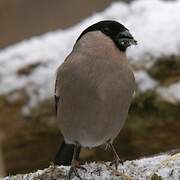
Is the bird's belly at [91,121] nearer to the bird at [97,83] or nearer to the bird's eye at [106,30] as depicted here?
the bird at [97,83]

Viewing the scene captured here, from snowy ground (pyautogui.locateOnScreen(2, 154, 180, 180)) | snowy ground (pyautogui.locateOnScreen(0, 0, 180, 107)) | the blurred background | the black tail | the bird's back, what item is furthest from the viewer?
snowy ground (pyautogui.locateOnScreen(0, 0, 180, 107))

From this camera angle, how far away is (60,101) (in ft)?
11.3

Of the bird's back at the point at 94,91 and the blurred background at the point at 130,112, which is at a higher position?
the bird's back at the point at 94,91

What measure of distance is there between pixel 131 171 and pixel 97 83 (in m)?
0.47

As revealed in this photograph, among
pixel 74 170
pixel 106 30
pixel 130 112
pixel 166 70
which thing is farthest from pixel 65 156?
pixel 166 70

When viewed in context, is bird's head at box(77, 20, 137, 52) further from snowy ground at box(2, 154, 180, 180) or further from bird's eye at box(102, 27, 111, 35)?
snowy ground at box(2, 154, 180, 180)

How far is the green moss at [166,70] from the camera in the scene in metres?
5.38

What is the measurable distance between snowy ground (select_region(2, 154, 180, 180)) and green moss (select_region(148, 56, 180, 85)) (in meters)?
2.23

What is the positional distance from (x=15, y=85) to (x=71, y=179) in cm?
269

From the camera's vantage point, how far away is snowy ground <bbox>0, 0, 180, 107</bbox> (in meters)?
5.49

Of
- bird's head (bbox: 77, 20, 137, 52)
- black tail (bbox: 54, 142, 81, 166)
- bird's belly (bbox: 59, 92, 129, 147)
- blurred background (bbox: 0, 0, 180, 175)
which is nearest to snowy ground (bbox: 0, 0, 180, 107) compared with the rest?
blurred background (bbox: 0, 0, 180, 175)

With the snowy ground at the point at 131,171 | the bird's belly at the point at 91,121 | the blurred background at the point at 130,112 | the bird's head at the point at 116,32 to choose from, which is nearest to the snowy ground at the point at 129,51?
the blurred background at the point at 130,112

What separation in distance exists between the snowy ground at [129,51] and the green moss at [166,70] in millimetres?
46

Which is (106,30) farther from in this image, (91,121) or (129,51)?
(129,51)
